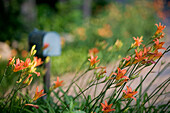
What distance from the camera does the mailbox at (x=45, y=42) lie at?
2.02 metres

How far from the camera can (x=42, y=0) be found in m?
11.8

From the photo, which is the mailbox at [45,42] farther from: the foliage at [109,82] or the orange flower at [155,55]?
the orange flower at [155,55]

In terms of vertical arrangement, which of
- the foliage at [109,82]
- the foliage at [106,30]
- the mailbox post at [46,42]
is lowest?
the foliage at [109,82]

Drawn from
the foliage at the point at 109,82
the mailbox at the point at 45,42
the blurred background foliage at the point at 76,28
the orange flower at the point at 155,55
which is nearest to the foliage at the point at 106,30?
the blurred background foliage at the point at 76,28

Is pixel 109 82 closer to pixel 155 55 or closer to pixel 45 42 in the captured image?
pixel 155 55

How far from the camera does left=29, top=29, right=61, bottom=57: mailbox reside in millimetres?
2018

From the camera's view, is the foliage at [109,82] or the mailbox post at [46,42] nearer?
the foliage at [109,82]

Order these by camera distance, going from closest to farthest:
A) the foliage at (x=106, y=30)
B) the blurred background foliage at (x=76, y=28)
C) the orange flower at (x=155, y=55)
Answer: the orange flower at (x=155, y=55) < the foliage at (x=106, y=30) < the blurred background foliage at (x=76, y=28)

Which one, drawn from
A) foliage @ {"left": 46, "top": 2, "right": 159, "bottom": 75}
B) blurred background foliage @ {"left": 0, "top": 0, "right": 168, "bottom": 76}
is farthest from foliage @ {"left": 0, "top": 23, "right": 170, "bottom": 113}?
blurred background foliage @ {"left": 0, "top": 0, "right": 168, "bottom": 76}

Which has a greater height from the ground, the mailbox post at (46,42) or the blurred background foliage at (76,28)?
the blurred background foliage at (76,28)

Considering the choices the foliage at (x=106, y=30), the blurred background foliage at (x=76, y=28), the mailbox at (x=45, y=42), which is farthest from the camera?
the blurred background foliage at (x=76, y=28)

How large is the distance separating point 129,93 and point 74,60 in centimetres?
306

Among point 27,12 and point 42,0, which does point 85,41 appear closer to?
point 27,12

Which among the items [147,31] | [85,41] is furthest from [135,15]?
[85,41]
